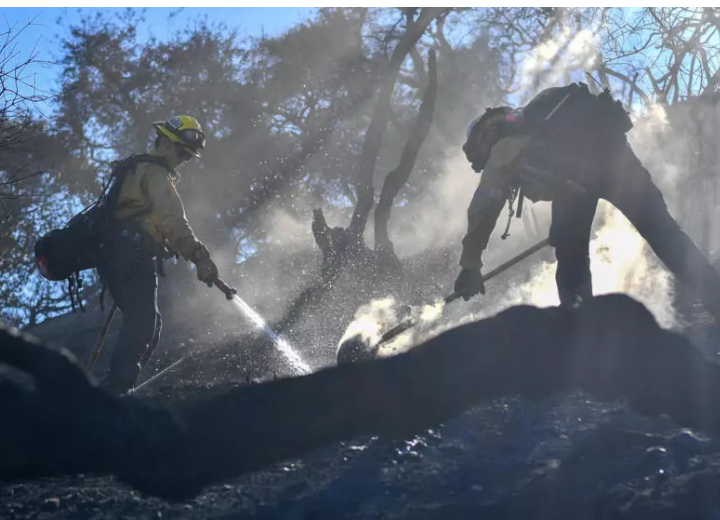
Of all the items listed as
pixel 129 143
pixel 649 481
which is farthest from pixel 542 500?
pixel 129 143

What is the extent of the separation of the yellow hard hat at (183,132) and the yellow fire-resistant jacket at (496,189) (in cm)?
194

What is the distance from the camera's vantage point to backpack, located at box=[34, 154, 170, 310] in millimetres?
4887

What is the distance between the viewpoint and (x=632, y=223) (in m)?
5.09

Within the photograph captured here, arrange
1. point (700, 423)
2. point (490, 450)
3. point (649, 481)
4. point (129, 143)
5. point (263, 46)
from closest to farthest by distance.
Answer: point (700, 423)
point (649, 481)
point (490, 450)
point (129, 143)
point (263, 46)

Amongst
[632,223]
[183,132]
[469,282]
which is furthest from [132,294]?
[632,223]

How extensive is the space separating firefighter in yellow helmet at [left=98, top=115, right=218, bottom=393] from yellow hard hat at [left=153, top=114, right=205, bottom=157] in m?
0.25

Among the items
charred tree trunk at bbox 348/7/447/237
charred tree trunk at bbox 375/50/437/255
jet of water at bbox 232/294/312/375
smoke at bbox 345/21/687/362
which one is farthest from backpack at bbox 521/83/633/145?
charred tree trunk at bbox 375/50/437/255

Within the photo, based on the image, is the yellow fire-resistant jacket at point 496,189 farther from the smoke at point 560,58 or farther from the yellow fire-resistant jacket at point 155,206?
the smoke at point 560,58

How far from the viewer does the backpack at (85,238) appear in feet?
16.0

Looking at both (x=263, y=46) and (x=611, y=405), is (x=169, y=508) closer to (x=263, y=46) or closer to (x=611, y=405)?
(x=611, y=405)

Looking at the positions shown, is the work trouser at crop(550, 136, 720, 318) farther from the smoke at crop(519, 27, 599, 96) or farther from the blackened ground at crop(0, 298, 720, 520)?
the smoke at crop(519, 27, 599, 96)

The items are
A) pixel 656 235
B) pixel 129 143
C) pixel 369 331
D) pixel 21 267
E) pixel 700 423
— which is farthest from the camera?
pixel 129 143

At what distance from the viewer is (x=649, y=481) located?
10.00ft

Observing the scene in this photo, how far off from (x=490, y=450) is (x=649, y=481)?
72 centimetres
